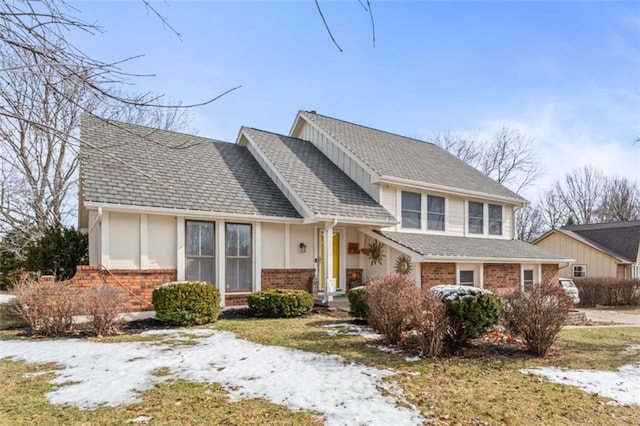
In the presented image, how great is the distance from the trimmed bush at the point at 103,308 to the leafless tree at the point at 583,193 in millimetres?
44447

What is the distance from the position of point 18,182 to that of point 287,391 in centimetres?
A: 2009

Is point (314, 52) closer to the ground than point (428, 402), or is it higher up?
higher up

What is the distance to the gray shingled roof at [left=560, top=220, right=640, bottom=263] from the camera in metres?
24.0

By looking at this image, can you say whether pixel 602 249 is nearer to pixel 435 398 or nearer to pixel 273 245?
pixel 273 245

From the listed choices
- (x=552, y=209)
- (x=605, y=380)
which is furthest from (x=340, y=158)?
(x=552, y=209)

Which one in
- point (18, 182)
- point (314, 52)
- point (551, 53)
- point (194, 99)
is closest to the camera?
point (194, 99)

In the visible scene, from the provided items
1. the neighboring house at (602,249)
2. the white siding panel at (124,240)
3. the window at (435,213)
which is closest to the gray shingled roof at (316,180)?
the window at (435,213)

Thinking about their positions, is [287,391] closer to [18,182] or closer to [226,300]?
[226,300]

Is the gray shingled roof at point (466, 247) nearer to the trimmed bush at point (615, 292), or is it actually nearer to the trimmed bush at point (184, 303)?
the trimmed bush at point (615, 292)

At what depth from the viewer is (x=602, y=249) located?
79.1 feet

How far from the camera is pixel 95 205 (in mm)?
9227

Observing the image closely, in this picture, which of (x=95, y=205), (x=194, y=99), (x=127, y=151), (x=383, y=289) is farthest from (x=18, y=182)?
(x=194, y=99)

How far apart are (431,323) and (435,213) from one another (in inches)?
365

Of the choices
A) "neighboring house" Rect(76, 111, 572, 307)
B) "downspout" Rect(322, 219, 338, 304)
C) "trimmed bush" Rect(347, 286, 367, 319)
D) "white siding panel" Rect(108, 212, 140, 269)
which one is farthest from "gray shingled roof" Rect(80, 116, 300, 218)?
"trimmed bush" Rect(347, 286, 367, 319)
